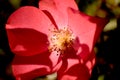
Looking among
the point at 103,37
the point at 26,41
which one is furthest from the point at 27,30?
the point at 103,37

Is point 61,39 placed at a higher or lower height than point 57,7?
lower

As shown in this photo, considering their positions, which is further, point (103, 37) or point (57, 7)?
point (103, 37)

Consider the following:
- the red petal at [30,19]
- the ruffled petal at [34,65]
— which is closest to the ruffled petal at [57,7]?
the red petal at [30,19]

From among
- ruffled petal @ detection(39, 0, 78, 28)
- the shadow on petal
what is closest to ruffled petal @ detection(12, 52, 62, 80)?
the shadow on petal

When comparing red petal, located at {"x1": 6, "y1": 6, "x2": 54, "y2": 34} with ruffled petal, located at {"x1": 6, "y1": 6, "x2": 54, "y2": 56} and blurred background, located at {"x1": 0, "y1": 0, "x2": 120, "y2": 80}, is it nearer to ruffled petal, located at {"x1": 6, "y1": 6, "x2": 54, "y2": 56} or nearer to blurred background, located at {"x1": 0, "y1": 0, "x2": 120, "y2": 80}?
ruffled petal, located at {"x1": 6, "y1": 6, "x2": 54, "y2": 56}

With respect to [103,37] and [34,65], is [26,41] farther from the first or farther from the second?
[103,37]

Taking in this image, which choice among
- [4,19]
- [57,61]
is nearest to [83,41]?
[57,61]

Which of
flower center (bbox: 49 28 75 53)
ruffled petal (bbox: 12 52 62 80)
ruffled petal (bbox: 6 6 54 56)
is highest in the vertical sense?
ruffled petal (bbox: 6 6 54 56)
